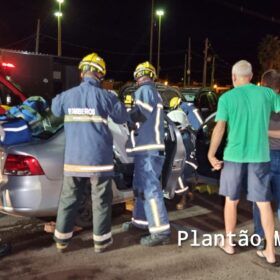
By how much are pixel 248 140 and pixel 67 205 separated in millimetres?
1866

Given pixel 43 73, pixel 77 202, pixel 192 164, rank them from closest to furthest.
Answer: pixel 77 202 → pixel 192 164 → pixel 43 73

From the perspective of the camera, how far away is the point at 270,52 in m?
51.7

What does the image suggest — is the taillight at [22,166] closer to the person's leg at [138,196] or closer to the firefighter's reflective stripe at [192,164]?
the person's leg at [138,196]

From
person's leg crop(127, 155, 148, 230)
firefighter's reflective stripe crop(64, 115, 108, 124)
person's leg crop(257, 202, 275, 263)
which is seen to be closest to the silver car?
firefighter's reflective stripe crop(64, 115, 108, 124)

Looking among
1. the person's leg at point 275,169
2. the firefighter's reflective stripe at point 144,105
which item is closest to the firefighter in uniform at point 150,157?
the firefighter's reflective stripe at point 144,105

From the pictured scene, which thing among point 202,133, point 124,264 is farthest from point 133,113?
point 202,133

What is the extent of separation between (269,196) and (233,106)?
0.95m

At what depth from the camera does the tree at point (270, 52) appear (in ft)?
169

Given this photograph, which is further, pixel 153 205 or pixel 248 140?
pixel 153 205

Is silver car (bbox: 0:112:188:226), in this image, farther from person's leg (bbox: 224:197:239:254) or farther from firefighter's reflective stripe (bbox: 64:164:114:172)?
person's leg (bbox: 224:197:239:254)

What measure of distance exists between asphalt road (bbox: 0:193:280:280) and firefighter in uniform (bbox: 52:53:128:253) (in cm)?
23

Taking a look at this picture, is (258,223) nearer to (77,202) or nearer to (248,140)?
(248,140)

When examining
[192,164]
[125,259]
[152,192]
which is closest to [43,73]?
[192,164]

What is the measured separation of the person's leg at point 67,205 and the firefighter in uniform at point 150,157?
72cm
